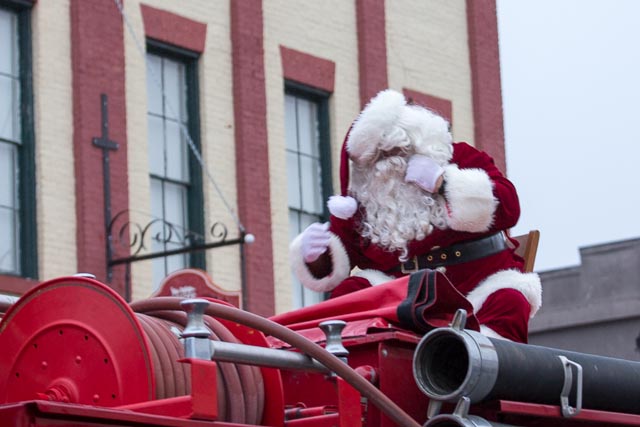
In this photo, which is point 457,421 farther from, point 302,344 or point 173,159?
point 173,159

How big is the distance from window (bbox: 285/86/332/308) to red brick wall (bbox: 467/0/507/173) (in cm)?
252

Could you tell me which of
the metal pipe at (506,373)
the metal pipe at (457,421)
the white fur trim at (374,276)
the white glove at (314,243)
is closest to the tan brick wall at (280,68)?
the white glove at (314,243)

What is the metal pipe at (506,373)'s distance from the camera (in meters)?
4.65

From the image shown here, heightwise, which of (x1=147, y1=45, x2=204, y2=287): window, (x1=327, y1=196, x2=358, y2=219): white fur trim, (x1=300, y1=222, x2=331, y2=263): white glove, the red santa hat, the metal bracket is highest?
(x1=147, y1=45, x2=204, y2=287): window

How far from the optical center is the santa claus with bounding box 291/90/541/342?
5.98 m

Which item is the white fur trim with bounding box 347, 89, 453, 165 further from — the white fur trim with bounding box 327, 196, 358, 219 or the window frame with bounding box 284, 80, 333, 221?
the window frame with bounding box 284, 80, 333, 221

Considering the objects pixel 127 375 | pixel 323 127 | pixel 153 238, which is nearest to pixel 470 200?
pixel 127 375

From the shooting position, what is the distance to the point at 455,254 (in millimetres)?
6109

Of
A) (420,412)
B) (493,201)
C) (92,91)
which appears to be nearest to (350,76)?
(92,91)

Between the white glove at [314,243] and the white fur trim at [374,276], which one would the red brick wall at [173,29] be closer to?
the white glove at [314,243]

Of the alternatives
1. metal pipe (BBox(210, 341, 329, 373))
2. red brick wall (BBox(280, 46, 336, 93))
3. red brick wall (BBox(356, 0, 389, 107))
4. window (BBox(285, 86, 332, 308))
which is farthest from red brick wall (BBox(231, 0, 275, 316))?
metal pipe (BBox(210, 341, 329, 373))

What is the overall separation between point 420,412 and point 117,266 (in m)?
8.49

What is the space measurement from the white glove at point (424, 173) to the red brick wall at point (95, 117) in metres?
7.14

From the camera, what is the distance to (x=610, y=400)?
5250 mm
